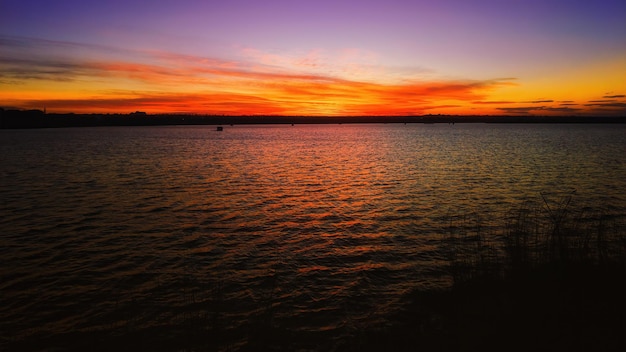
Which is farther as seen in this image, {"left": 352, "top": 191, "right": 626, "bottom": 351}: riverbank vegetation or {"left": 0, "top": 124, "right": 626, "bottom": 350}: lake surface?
{"left": 0, "top": 124, "right": 626, "bottom": 350}: lake surface

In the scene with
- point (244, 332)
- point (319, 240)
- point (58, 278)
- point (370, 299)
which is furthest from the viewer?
point (319, 240)

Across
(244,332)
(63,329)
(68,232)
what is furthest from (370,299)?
(68,232)

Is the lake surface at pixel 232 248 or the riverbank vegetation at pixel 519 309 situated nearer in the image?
the riverbank vegetation at pixel 519 309

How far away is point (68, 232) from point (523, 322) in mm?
23707

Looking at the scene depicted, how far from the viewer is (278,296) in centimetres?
1466

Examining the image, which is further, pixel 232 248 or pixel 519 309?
pixel 232 248

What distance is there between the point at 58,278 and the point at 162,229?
8139mm

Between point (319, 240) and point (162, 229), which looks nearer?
point (319, 240)

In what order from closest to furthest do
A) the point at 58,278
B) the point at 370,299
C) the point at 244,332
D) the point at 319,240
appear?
the point at 244,332 < the point at 370,299 < the point at 58,278 < the point at 319,240

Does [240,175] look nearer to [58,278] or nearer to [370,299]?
[58,278]

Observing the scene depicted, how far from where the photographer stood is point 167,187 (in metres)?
40.2

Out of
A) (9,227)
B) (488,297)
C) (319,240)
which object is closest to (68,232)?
(9,227)

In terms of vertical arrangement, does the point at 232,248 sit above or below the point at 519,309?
below

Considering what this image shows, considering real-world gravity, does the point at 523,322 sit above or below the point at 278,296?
above
